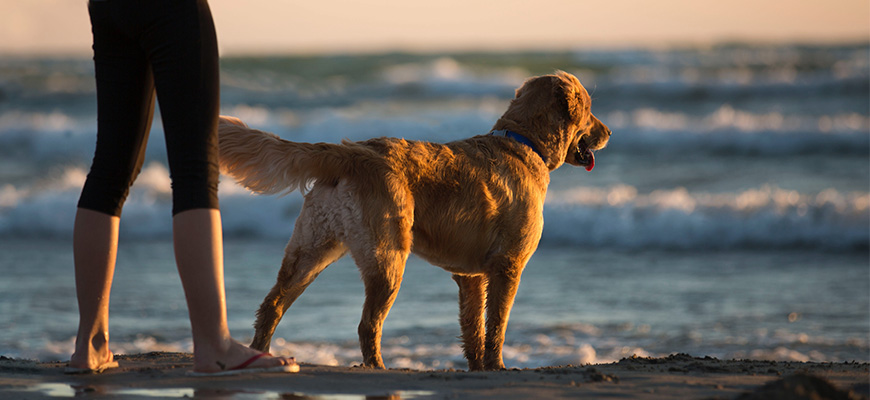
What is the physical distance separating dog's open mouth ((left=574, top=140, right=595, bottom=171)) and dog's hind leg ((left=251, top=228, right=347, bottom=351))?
162 centimetres

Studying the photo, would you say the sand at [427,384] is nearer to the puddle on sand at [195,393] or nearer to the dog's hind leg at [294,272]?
the puddle on sand at [195,393]

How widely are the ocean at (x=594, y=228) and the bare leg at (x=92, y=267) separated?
2143 mm

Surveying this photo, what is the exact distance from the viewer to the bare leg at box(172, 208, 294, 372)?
288 cm

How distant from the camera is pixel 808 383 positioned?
261cm

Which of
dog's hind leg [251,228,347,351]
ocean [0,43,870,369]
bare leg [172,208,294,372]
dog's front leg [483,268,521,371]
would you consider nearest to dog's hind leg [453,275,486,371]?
dog's front leg [483,268,521,371]

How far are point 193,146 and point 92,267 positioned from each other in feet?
2.04

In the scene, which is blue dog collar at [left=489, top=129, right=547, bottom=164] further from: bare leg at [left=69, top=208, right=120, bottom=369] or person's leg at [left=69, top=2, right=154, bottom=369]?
bare leg at [left=69, top=208, right=120, bottom=369]

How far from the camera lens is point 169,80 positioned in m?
2.88

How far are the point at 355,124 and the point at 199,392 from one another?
1459 centimetres

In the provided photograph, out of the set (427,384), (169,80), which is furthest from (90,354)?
(427,384)

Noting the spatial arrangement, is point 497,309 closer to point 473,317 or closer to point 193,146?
point 473,317

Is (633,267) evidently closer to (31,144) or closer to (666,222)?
(666,222)

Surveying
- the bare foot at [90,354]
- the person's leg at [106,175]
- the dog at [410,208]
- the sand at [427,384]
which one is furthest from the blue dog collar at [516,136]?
the bare foot at [90,354]

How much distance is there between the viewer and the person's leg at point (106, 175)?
10.1 feet
